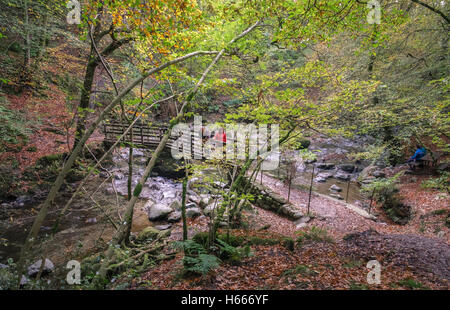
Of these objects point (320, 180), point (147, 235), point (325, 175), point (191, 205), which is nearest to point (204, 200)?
point (191, 205)

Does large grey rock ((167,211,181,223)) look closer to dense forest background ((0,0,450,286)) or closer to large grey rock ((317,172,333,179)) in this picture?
dense forest background ((0,0,450,286))

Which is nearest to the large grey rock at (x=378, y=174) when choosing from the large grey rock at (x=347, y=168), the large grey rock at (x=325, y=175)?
the large grey rock at (x=347, y=168)

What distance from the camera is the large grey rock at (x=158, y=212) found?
7.63 metres

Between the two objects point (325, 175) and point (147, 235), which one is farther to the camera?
point (325, 175)

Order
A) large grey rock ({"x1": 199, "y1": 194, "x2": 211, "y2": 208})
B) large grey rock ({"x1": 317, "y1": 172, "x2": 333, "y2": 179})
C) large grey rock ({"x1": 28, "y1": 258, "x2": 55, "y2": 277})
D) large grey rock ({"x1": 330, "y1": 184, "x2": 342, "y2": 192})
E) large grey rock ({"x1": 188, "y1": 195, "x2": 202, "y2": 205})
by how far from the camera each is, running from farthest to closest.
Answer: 1. large grey rock ({"x1": 317, "y1": 172, "x2": 333, "y2": 179})
2. large grey rock ({"x1": 330, "y1": 184, "x2": 342, "y2": 192})
3. large grey rock ({"x1": 188, "y1": 195, "x2": 202, "y2": 205})
4. large grey rock ({"x1": 199, "y1": 194, "x2": 211, "y2": 208})
5. large grey rock ({"x1": 28, "y1": 258, "x2": 55, "y2": 277})

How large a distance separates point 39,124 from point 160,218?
7835 millimetres

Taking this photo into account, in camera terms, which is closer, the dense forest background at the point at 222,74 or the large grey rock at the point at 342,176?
the dense forest background at the point at 222,74

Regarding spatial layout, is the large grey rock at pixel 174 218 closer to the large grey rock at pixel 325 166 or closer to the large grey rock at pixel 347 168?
the large grey rock at pixel 325 166

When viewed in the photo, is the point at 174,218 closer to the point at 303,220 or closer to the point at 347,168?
the point at 303,220

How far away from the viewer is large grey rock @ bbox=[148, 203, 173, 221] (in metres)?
7.63

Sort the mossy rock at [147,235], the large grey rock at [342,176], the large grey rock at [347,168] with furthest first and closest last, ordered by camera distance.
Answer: the large grey rock at [347,168], the large grey rock at [342,176], the mossy rock at [147,235]

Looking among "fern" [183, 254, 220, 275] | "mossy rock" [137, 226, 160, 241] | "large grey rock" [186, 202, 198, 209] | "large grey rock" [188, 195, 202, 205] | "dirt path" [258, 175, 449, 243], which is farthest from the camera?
"large grey rock" [188, 195, 202, 205]

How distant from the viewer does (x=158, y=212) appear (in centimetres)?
775

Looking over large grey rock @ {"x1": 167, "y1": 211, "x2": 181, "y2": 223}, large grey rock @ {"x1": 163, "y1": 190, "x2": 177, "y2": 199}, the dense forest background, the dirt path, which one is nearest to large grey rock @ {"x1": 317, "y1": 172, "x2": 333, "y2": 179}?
the dense forest background
